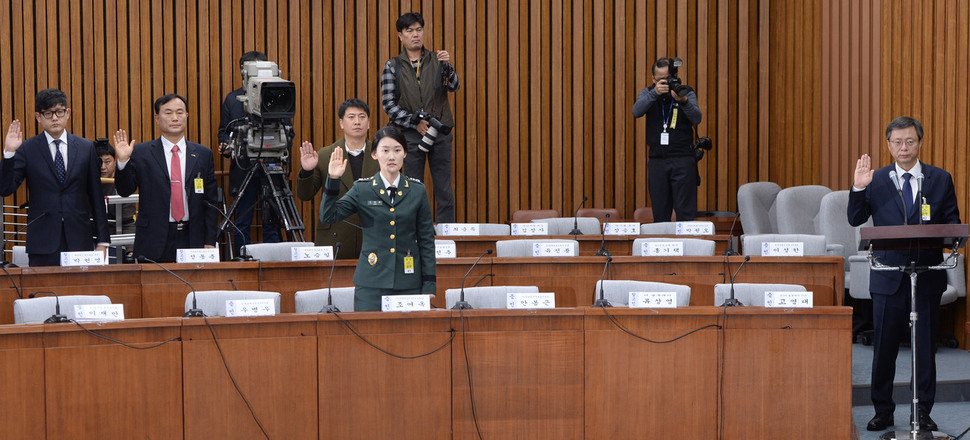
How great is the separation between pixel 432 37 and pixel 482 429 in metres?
5.02

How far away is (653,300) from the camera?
12.1 feet

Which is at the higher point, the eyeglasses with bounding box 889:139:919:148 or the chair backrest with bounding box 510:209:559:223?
the eyeglasses with bounding box 889:139:919:148

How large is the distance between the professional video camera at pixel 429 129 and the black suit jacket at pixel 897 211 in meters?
Answer: 2.78

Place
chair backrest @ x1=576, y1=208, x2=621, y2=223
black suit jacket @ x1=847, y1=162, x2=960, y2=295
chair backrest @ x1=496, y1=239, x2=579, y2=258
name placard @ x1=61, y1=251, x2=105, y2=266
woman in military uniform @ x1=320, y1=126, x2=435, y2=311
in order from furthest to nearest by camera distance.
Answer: chair backrest @ x1=576, y1=208, x2=621, y2=223 → chair backrest @ x1=496, y1=239, x2=579, y2=258 → name placard @ x1=61, y1=251, x2=105, y2=266 → black suit jacket @ x1=847, y1=162, x2=960, y2=295 → woman in military uniform @ x1=320, y1=126, x2=435, y2=311

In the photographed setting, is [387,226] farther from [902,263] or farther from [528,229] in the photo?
[902,263]

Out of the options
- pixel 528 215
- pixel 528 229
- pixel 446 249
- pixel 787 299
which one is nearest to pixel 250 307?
pixel 446 249

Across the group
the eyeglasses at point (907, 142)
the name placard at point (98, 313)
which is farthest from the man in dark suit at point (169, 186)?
the eyeglasses at point (907, 142)

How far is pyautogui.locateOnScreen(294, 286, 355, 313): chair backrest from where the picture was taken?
3.96 m

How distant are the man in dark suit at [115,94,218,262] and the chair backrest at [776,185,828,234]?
358cm

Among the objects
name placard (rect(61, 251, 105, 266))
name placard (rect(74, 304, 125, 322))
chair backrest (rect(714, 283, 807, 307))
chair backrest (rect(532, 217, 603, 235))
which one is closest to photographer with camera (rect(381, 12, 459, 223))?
chair backrest (rect(532, 217, 603, 235))

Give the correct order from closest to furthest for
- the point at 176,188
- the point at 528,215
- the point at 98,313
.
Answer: the point at 98,313, the point at 176,188, the point at 528,215

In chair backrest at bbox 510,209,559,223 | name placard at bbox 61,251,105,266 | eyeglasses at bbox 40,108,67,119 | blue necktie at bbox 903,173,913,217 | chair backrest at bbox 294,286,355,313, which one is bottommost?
chair backrest at bbox 294,286,355,313

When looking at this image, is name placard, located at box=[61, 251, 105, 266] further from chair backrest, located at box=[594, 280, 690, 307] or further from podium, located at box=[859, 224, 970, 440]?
podium, located at box=[859, 224, 970, 440]

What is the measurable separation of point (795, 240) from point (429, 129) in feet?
7.70
